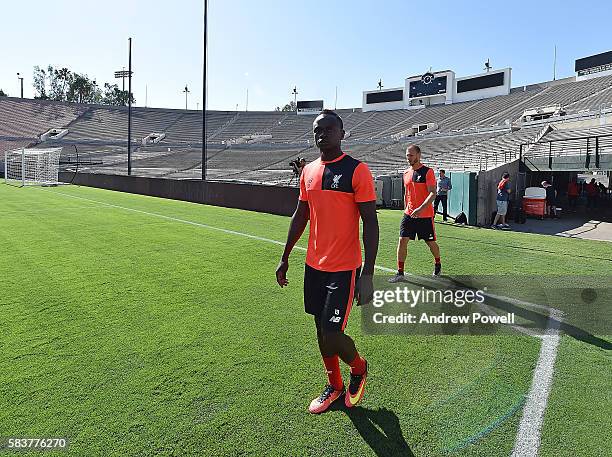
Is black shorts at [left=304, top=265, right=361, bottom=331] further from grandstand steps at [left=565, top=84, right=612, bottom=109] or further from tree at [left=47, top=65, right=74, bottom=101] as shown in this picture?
tree at [left=47, top=65, right=74, bottom=101]

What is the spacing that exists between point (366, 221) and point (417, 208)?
386 cm

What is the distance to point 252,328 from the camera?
460cm

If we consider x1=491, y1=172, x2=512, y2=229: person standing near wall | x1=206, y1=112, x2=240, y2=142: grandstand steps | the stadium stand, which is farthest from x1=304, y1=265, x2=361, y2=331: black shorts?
x1=206, y1=112, x2=240, y2=142: grandstand steps

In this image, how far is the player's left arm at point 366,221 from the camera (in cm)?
293

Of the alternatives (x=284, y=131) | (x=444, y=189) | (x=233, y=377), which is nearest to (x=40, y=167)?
(x=444, y=189)

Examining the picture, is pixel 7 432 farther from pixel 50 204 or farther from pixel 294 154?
pixel 294 154

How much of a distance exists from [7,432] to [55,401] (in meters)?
0.36

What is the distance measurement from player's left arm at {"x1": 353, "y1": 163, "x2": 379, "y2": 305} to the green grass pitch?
849 millimetres

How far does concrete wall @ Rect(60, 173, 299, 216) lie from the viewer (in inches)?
622

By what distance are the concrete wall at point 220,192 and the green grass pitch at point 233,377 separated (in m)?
8.85

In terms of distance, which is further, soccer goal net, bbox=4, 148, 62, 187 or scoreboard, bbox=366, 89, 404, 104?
scoreboard, bbox=366, 89, 404, 104

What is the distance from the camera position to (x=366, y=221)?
9.85ft

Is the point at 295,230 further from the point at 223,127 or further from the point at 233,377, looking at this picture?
the point at 223,127

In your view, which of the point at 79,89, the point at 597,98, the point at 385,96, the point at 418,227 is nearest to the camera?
the point at 418,227
